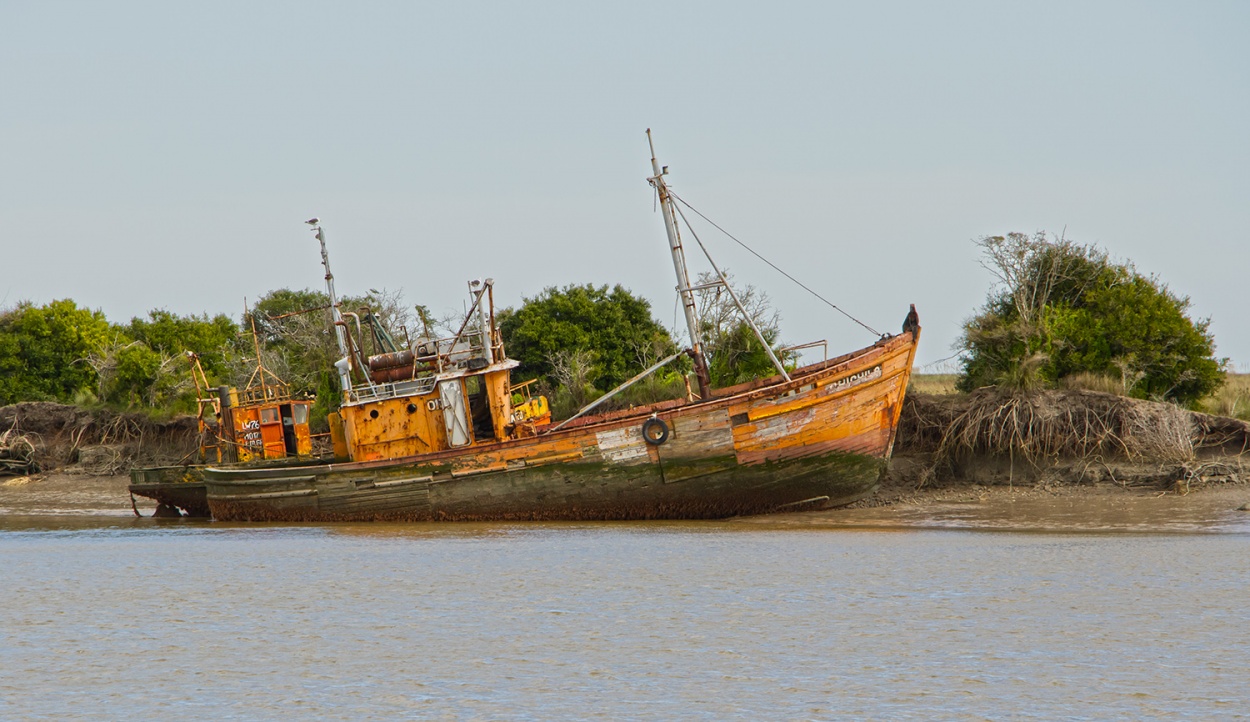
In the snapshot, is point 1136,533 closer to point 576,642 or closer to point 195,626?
point 576,642

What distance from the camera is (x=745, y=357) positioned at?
30438 millimetres

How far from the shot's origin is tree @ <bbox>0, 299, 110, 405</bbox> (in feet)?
129

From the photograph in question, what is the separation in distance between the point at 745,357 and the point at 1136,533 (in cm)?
1350

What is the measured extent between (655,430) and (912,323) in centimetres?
525

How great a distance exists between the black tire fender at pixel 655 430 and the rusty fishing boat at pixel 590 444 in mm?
25

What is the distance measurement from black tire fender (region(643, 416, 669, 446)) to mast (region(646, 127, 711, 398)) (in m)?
1.22

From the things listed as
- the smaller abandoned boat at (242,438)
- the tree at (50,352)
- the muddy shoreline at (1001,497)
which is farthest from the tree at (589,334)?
the tree at (50,352)

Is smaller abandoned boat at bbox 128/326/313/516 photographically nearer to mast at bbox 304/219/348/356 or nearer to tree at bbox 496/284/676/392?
mast at bbox 304/219/348/356

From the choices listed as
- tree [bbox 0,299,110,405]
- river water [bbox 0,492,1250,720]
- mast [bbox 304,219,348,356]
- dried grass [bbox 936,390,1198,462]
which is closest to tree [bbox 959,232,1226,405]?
dried grass [bbox 936,390,1198,462]

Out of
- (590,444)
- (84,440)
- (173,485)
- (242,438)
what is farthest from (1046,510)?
(84,440)

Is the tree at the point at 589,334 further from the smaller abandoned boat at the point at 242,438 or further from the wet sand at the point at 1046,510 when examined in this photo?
the wet sand at the point at 1046,510

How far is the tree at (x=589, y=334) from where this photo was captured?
3494cm

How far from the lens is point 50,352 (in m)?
40.1

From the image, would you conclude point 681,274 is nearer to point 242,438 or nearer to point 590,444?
point 590,444
